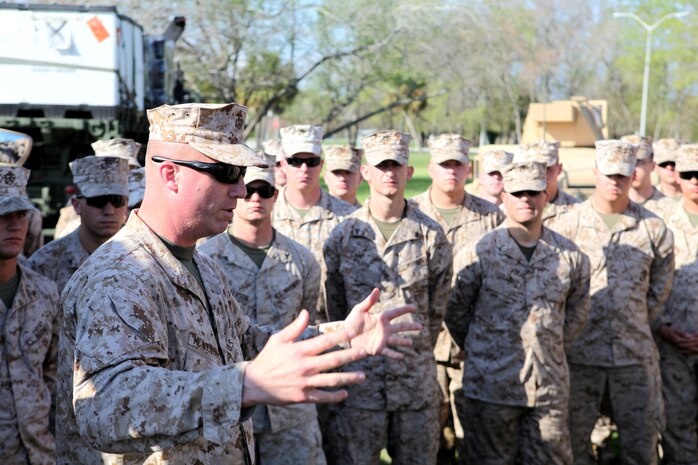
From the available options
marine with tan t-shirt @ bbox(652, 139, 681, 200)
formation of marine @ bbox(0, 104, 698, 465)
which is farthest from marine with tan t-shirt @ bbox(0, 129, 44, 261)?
marine with tan t-shirt @ bbox(652, 139, 681, 200)

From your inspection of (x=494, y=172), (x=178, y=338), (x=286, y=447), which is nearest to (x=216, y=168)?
(x=178, y=338)

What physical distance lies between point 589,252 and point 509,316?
0.97 m

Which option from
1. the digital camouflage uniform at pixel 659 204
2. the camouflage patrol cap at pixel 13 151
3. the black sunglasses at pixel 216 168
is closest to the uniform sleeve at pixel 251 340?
the black sunglasses at pixel 216 168

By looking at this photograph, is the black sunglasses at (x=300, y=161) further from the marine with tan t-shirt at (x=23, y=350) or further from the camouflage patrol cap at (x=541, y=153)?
the marine with tan t-shirt at (x=23, y=350)

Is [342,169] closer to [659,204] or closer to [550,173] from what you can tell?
[550,173]

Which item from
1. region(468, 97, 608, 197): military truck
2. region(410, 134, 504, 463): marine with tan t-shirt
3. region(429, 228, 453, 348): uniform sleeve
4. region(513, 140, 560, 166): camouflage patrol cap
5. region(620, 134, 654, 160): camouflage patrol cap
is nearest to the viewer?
region(429, 228, 453, 348): uniform sleeve

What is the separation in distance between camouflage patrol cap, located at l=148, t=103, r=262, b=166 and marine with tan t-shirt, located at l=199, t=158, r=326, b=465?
237 centimetres

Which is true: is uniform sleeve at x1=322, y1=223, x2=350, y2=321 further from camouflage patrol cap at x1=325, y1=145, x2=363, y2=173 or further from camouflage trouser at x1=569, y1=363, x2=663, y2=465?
camouflage patrol cap at x1=325, y1=145, x2=363, y2=173

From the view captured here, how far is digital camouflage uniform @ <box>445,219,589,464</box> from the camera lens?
5.46 m

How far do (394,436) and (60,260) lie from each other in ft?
7.39

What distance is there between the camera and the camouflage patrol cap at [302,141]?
22.7 feet

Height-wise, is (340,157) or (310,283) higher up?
(340,157)

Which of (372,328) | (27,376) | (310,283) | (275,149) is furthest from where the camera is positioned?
(275,149)

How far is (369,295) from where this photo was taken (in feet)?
11.6
